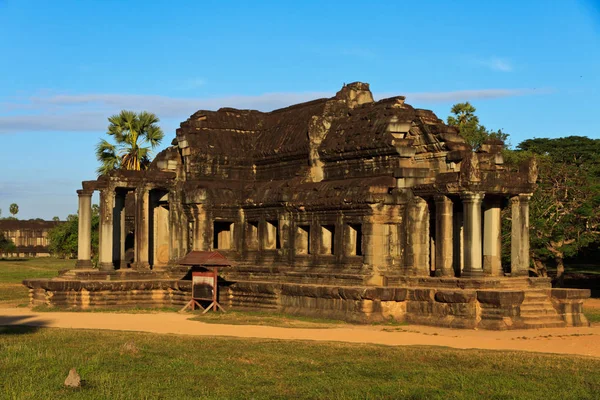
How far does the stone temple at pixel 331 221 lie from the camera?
27.3m

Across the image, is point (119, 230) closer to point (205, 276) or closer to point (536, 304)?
point (205, 276)

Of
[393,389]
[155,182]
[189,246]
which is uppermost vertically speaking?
[155,182]

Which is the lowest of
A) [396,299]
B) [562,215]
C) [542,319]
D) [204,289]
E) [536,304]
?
[542,319]

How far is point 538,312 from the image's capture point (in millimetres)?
26812

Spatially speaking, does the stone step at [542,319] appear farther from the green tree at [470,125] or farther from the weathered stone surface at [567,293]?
the green tree at [470,125]

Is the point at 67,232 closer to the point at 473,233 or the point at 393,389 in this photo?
the point at 473,233

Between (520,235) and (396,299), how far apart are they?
469cm

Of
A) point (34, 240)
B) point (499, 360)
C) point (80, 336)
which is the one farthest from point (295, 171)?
point (34, 240)

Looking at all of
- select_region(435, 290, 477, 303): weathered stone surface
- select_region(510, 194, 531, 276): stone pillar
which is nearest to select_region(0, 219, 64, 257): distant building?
select_region(510, 194, 531, 276): stone pillar

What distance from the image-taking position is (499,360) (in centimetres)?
1894

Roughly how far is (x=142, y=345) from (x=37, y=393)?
570 centimetres

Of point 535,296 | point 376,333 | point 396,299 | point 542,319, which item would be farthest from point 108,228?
point 542,319


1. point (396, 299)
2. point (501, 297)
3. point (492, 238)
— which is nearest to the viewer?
point (501, 297)

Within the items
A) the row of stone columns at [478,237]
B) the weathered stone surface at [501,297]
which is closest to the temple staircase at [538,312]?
the weathered stone surface at [501,297]
